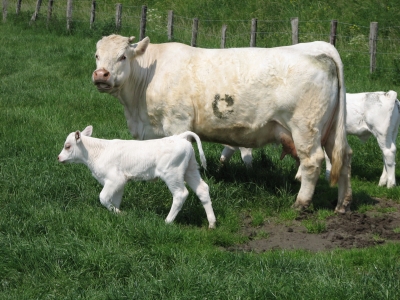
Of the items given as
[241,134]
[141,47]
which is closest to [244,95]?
[241,134]

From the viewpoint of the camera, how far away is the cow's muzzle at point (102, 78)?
934 cm

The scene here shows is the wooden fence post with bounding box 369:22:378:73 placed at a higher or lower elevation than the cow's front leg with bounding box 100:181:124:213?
higher

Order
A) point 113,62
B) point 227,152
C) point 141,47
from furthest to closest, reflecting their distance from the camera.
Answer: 1. point 227,152
2. point 141,47
3. point 113,62

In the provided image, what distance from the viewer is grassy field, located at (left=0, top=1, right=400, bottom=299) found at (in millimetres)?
6121

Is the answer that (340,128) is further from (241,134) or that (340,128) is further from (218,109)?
(218,109)

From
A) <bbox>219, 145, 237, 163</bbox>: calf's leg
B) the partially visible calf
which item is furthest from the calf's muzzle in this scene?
the partially visible calf

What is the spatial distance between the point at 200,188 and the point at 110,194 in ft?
3.35

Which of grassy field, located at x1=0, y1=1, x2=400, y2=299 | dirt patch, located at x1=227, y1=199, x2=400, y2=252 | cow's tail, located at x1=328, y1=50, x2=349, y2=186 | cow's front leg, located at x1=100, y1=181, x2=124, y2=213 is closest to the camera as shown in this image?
grassy field, located at x1=0, y1=1, x2=400, y2=299

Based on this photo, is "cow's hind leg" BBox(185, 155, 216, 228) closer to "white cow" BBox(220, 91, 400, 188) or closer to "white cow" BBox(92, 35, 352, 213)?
"white cow" BBox(92, 35, 352, 213)

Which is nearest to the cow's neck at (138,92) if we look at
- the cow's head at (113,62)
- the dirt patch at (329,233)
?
the cow's head at (113,62)

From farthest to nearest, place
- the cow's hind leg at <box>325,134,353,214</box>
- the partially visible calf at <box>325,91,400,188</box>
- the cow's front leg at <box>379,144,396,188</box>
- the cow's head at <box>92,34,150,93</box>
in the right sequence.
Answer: the partially visible calf at <box>325,91,400,188</box> < the cow's front leg at <box>379,144,396,188</box> < the cow's head at <box>92,34,150,93</box> < the cow's hind leg at <box>325,134,353,214</box>

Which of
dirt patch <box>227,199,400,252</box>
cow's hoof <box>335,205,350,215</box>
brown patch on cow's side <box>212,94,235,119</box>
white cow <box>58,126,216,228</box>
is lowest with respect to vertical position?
dirt patch <box>227,199,400,252</box>

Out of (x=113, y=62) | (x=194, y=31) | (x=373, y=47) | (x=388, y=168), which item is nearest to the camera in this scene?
(x=113, y=62)

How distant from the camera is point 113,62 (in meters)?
9.57
